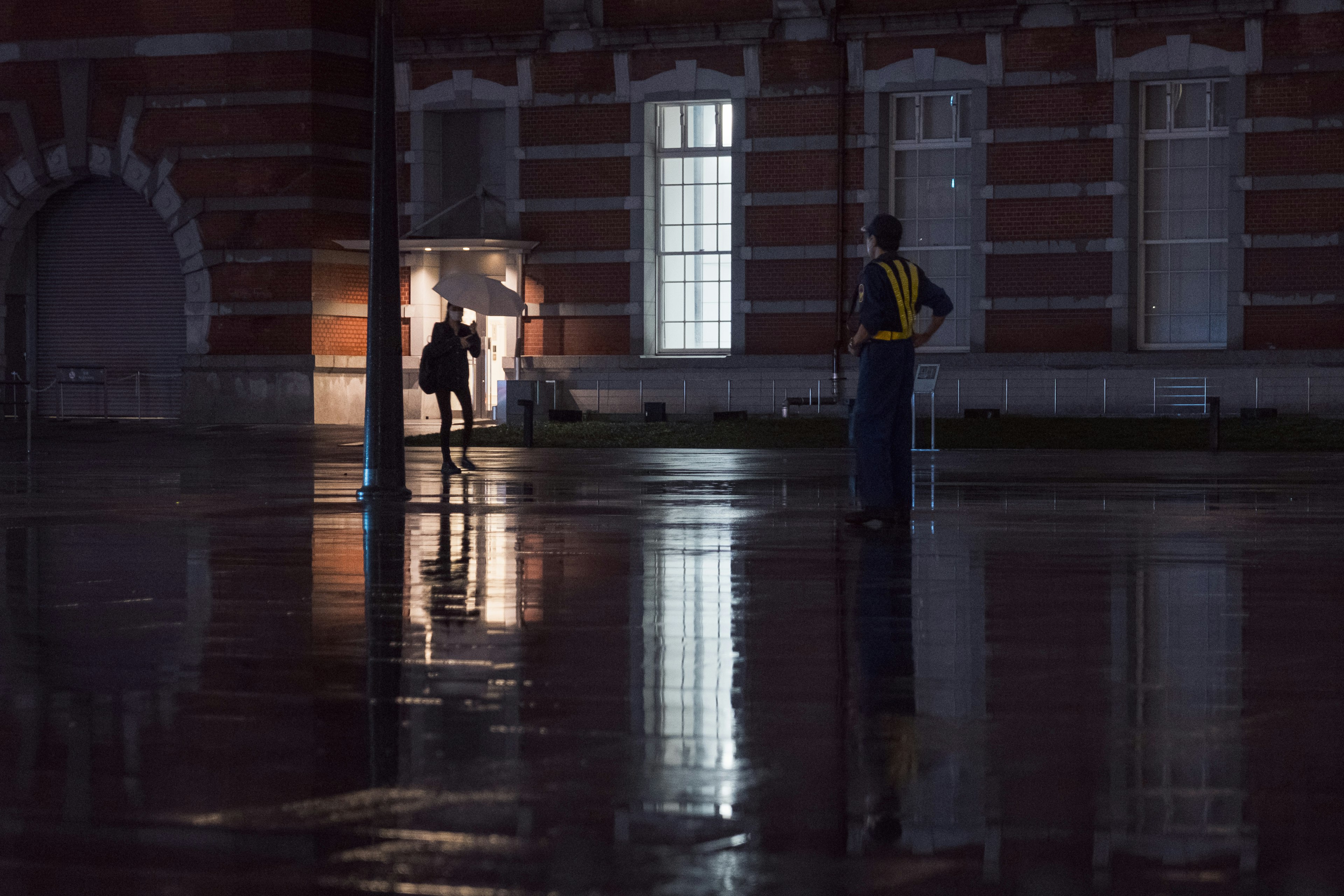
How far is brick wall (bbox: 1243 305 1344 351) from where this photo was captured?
29.7 m

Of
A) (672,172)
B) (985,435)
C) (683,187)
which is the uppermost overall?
(672,172)

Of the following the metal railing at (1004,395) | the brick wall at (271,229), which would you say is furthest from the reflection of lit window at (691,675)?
the brick wall at (271,229)

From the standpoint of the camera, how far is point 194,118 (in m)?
34.4

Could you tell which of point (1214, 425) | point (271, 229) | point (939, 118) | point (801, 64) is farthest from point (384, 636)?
point (271, 229)

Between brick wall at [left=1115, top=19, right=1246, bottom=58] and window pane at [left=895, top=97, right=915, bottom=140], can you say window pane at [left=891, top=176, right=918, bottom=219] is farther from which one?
brick wall at [left=1115, top=19, right=1246, bottom=58]

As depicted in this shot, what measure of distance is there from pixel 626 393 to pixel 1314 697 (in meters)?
27.6

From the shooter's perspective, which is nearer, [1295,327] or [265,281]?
[1295,327]

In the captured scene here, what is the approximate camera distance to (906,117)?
105 feet

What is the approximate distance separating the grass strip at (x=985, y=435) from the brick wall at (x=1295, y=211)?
119 inches

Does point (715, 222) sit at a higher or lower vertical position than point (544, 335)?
higher

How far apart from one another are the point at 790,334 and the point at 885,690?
87.9 ft

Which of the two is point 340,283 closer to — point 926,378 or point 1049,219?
point 1049,219

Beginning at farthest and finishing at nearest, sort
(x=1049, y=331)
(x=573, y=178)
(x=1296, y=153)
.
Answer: (x=573, y=178)
(x=1049, y=331)
(x=1296, y=153)

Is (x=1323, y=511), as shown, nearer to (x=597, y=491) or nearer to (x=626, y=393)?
(x=597, y=491)
